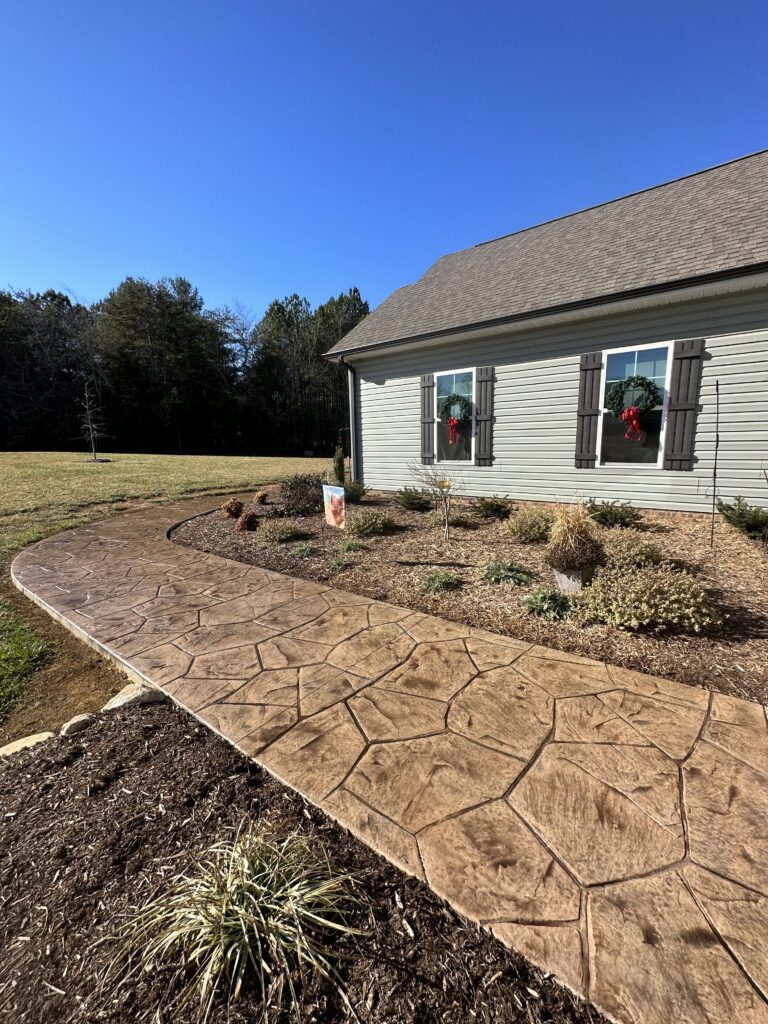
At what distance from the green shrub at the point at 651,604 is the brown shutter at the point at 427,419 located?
5.12 metres

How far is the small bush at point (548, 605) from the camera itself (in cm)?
323

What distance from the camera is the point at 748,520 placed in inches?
185

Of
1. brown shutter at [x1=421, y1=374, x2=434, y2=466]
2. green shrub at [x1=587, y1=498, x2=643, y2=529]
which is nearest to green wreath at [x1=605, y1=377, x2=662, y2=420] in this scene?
green shrub at [x1=587, y1=498, x2=643, y2=529]

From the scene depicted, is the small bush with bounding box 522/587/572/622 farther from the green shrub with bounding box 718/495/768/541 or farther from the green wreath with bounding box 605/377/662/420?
the green wreath with bounding box 605/377/662/420

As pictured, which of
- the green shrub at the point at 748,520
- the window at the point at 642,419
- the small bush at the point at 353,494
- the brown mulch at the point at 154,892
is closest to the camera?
the brown mulch at the point at 154,892

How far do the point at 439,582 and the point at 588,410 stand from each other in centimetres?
405

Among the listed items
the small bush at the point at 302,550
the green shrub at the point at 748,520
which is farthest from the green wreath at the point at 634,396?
the small bush at the point at 302,550

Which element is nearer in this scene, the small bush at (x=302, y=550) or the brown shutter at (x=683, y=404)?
the small bush at (x=302, y=550)

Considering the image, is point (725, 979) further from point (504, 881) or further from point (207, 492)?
point (207, 492)

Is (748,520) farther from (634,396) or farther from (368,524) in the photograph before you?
(368,524)

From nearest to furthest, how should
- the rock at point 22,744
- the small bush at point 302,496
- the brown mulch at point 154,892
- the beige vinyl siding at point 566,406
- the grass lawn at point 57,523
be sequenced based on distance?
the brown mulch at point 154,892
the rock at point 22,744
the grass lawn at point 57,523
the beige vinyl siding at point 566,406
the small bush at point 302,496

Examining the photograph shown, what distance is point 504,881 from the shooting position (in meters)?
1.36

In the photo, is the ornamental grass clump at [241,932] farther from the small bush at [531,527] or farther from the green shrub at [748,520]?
the green shrub at [748,520]

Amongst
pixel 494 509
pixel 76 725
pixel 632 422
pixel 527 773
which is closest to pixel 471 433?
pixel 494 509
